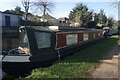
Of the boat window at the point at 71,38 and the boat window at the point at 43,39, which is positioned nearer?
the boat window at the point at 43,39

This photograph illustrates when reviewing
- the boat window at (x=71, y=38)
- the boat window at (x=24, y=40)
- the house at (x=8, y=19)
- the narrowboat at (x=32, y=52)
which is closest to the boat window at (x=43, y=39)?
the narrowboat at (x=32, y=52)

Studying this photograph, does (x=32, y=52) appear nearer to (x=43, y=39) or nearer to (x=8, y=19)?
(x=43, y=39)

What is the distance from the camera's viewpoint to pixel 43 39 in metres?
7.44

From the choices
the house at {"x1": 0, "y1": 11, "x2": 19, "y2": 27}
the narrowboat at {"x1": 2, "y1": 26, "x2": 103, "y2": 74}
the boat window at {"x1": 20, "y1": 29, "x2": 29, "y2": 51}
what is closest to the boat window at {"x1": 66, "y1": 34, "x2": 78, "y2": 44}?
the narrowboat at {"x1": 2, "y1": 26, "x2": 103, "y2": 74}

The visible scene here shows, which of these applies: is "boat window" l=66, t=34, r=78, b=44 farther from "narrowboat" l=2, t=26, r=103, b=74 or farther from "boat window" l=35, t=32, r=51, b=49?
"boat window" l=35, t=32, r=51, b=49

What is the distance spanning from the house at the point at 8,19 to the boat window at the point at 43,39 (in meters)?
20.1

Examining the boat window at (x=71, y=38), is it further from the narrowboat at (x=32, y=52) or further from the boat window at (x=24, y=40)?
the boat window at (x=24, y=40)

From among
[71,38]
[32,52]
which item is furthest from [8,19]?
[32,52]

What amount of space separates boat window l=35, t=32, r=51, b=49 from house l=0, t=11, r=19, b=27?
20.1 meters

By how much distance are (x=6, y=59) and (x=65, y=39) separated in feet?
13.1

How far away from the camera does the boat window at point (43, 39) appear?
7.16m

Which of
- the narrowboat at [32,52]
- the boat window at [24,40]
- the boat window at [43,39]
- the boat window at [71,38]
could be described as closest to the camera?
the narrowboat at [32,52]

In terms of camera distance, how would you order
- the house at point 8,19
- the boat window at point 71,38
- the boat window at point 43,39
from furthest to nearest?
1. the house at point 8,19
2. the boat window at point 71,38
3. the boat window at point 43,39

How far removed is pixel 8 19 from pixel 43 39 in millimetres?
22391
